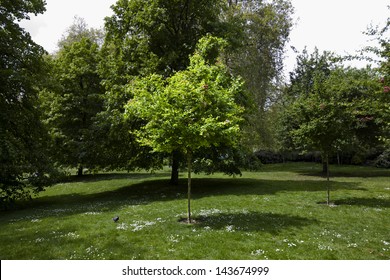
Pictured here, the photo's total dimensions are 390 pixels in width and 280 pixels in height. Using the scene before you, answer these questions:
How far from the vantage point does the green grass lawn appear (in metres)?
11.1

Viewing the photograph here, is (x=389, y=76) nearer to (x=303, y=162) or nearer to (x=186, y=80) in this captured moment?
(x=186, y=80)

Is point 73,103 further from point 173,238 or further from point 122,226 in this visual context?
point 173,238

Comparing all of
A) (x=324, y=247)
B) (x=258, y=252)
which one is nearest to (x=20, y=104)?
(x=258, y=252)

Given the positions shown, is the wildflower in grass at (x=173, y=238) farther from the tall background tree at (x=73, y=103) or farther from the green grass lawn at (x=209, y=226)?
the tall background tree at (x=73, y=103)

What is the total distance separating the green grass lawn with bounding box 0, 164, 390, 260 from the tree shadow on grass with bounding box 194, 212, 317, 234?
0.05m

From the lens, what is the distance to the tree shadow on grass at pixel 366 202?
1888 centimetres

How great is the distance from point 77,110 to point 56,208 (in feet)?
66.1

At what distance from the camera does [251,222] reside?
49.1 feet

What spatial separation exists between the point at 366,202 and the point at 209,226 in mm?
12247

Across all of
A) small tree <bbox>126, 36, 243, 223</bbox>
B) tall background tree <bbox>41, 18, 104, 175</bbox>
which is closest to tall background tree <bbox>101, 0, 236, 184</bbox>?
tall background tree <bbox>41, 18, 104, 175</bbox>

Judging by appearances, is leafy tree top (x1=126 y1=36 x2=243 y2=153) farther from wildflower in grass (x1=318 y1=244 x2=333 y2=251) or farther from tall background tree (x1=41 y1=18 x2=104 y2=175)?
tall background tree (x1=41 y1=18 x2=104 y2=175)

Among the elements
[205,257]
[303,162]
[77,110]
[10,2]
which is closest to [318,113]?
[205,257]

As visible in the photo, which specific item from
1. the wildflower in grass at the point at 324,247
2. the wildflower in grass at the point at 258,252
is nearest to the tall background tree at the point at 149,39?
the wildflower in grass at the point at 258,252

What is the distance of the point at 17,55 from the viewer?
74.0ft
